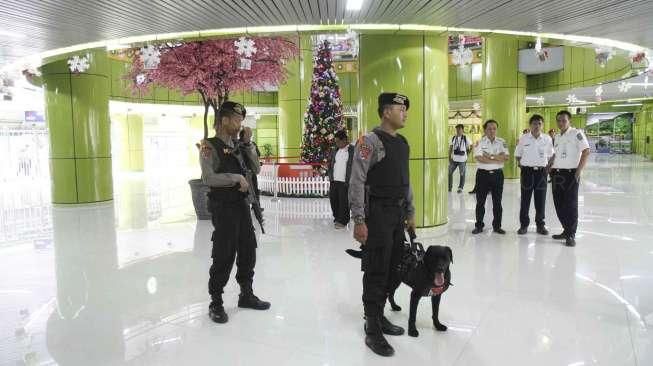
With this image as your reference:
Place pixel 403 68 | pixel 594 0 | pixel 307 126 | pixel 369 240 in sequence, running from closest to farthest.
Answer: pixel 369 240
pixel 594 0
pixel 403 68
pixel 307 126

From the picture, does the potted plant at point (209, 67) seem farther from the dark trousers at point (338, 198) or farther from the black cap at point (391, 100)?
the black cap at point (391, 100)

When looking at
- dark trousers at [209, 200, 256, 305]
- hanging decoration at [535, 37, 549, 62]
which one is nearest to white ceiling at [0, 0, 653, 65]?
hanging decoration at [535, 37, 549, 62]

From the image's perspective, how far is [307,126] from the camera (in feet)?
36.4

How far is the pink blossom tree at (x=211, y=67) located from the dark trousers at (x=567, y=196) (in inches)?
180

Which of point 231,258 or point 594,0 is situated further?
point 594,0

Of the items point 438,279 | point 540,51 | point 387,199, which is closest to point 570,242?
point 438,279

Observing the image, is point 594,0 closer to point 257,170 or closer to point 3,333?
point 257,170

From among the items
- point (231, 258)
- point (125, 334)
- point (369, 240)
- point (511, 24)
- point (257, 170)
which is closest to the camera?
point (369, 240)

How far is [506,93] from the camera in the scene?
13914 millimetres

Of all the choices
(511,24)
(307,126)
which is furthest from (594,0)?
(307,126)

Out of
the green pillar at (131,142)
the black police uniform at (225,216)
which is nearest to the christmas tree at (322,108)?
the black police uniform at (225,216)

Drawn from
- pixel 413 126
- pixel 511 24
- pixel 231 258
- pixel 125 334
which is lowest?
pixel 125 334

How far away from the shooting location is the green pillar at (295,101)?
1487 cm

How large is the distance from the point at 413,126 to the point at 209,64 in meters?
3.33
